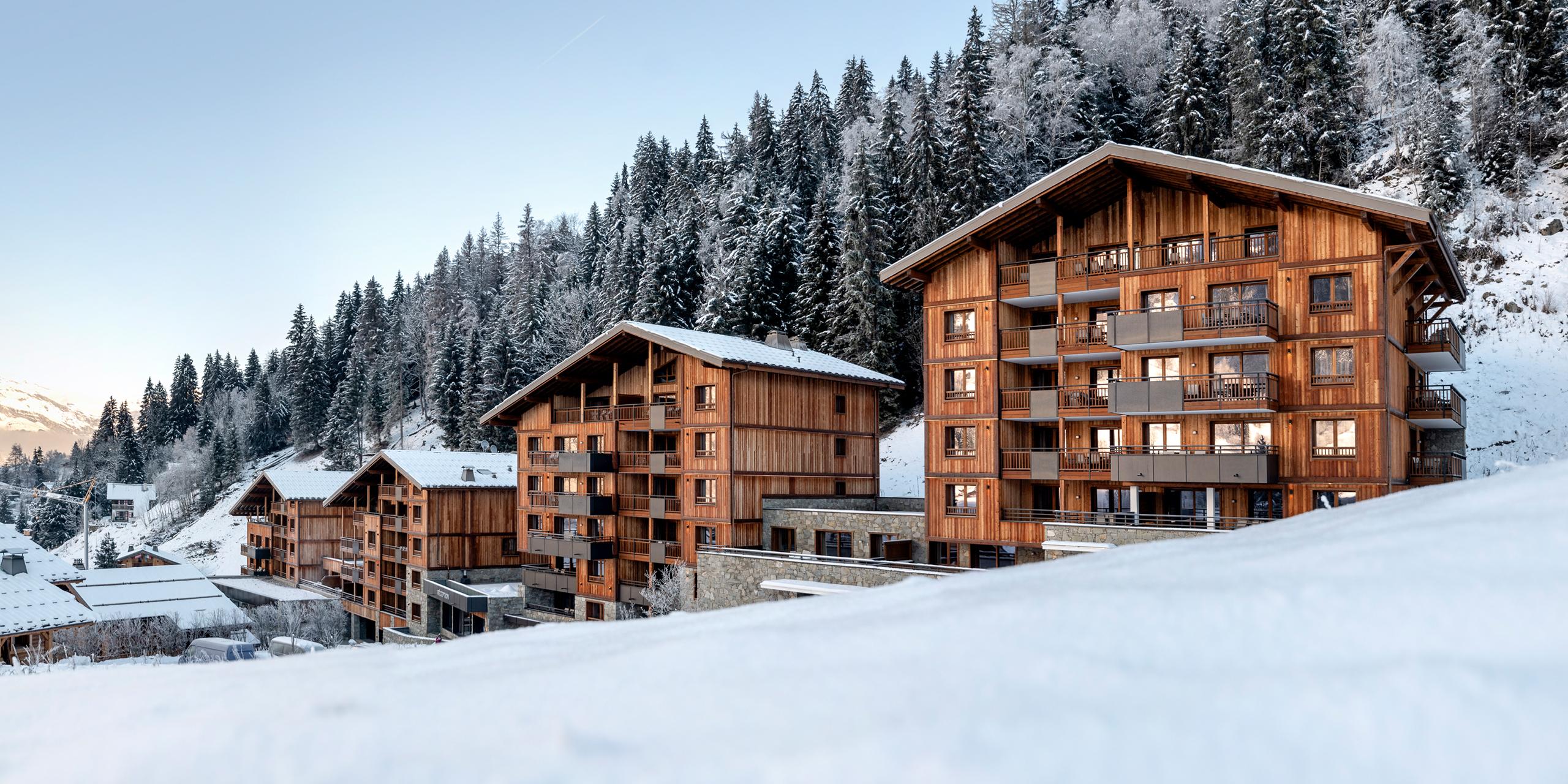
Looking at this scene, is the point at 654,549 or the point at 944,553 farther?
the point at 654,549

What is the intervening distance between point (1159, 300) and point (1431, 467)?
343 inches

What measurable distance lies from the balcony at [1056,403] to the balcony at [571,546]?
16.7 m

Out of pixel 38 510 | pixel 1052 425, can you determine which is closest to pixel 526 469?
pixel 1052 425

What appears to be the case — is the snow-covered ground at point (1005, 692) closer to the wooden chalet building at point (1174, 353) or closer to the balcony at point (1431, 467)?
the wooden chalet building at point (1174, 353)

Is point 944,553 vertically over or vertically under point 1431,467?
under

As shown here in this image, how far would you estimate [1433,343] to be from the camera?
2641cm

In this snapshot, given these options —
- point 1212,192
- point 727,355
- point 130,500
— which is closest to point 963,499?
point 727,355

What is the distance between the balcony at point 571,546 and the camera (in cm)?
3575

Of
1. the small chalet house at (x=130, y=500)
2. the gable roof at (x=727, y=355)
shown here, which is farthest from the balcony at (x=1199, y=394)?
the small chalet house at (x=130, y=500)

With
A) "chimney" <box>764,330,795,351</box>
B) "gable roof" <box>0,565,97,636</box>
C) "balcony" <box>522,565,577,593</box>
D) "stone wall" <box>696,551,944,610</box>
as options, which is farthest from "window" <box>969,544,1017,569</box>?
"gable roof" <box>0,565,97,636</box>

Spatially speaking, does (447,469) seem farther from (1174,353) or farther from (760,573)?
(1174,353)

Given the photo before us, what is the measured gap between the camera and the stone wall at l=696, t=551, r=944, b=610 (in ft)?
83.4

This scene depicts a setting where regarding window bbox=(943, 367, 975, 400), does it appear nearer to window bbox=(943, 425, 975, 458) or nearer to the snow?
window bbox=(943, 425, 975, 458)

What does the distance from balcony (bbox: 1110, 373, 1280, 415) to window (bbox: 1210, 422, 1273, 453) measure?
0.46m
